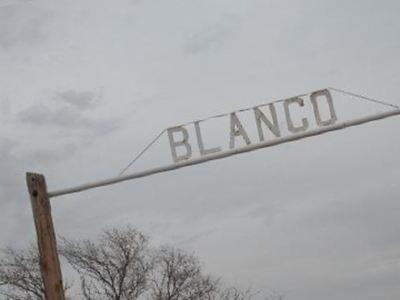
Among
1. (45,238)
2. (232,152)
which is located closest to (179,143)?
(232,152)

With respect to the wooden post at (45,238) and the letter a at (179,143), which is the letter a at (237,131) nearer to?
the letter a at (179,143)

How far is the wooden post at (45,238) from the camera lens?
31.1ft

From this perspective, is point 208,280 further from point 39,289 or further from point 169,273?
point 39,289

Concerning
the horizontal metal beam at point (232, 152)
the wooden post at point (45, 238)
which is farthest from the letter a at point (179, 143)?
the wooden post at point (45, 238)

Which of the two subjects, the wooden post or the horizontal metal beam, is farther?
the wooden post

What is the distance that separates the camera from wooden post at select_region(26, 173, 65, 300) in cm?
948

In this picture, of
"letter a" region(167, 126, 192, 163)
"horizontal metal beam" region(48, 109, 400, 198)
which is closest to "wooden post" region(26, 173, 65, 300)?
"horizontal metal beam" region(48, 109, 400, 198)

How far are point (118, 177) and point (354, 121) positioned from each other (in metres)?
3.15

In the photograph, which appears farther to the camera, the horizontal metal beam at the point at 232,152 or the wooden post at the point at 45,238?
the wooden post at the point at 45,238

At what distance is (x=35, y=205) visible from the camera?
973 centimetres

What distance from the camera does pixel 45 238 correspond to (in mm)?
9641

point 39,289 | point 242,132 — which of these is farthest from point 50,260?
point 39,289

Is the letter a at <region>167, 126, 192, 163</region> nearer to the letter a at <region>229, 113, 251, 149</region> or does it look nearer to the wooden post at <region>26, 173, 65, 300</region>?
the letter a at <region>229, 113, 251, 149</region>

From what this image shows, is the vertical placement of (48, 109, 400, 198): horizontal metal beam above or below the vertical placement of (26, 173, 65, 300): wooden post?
above
